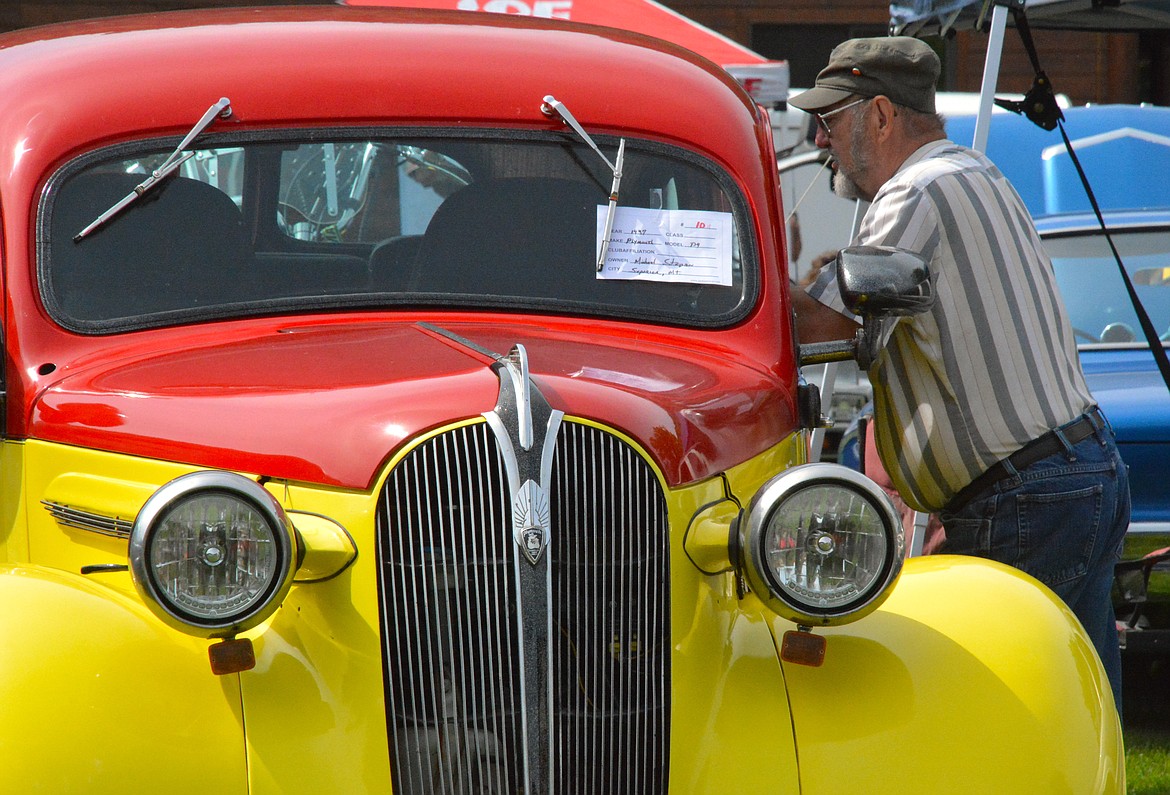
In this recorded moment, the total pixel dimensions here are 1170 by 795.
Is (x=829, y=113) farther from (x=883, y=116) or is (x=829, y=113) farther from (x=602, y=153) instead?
(x=602, y=153)

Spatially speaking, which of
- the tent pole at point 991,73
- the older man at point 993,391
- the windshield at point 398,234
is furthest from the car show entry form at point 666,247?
the tent pole at point 991,73

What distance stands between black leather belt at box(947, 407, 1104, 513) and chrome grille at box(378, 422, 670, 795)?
4.23 ft

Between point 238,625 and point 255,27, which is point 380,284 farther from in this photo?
point 238,625

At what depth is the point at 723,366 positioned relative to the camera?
2861 mm

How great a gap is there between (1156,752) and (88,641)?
13.2 feet

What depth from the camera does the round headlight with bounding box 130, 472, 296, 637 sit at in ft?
6.90

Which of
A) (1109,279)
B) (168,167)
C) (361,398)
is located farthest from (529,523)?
(1109,279)

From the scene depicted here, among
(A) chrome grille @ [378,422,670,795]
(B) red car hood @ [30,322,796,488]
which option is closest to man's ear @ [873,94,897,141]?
(B) red car hood @ [30,322,796,488]

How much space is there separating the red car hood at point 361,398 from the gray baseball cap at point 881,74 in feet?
3.21

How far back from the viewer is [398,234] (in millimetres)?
3188

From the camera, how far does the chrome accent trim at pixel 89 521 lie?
254 cm

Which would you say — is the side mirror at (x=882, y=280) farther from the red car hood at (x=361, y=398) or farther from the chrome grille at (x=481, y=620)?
the chrome grille at (x=481, y=620)

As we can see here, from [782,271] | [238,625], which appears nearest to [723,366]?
[782,271]

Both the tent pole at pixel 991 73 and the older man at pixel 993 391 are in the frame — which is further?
the tent pole at pixel 991 73
